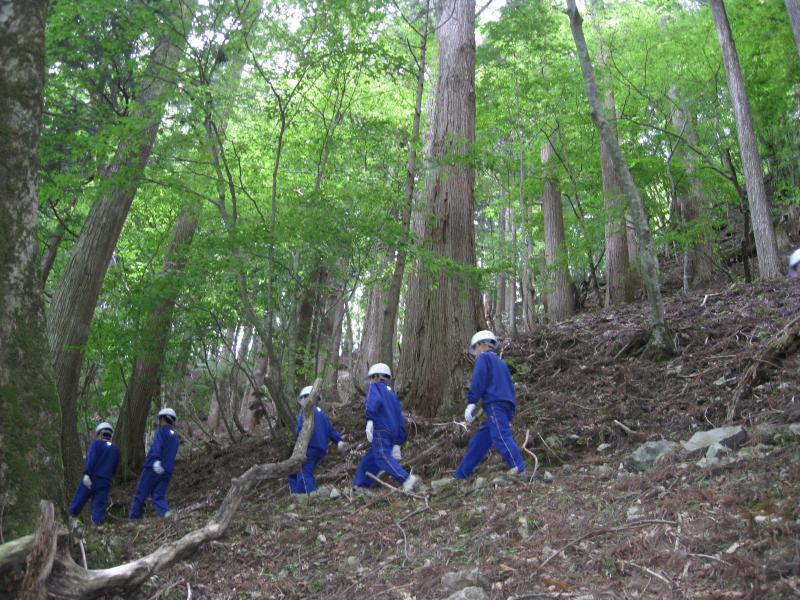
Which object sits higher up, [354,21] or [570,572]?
[354,21]

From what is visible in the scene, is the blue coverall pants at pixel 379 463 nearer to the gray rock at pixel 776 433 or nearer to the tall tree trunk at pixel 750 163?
the gray rock at pixel 776 433

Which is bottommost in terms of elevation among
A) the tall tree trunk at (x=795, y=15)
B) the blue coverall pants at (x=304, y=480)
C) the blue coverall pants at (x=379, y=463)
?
the blue coverall pants at (x=304, y=480)

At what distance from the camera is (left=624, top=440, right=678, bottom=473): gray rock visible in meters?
5.61

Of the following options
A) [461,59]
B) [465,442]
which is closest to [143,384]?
[465,442]

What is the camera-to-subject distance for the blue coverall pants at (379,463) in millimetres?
7223

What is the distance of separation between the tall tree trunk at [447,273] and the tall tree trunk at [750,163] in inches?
185

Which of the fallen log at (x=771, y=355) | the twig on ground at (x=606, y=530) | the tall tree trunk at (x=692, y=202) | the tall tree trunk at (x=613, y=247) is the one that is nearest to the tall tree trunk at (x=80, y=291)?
the twig on ground at (x=606, y=530)

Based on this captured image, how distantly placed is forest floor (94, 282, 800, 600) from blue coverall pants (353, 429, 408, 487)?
292mm

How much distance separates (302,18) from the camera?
28.0 ft

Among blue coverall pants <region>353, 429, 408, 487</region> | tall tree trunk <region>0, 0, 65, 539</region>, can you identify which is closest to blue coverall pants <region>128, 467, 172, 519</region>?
blue coverall pants <region>353, 429, 408, 487</region>

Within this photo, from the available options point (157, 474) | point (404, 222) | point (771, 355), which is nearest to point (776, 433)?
point (771, 355)

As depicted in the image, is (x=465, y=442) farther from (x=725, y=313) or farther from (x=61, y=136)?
(x=61, y=136)

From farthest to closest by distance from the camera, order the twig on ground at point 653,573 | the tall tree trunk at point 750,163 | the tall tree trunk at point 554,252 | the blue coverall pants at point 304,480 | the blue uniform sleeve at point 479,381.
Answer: the tall tree trunk at point 554,252, the tall tree trunk at point 750,163, the blue coverall pants at point 304,480, the blue uniform sleeve at point 479,381, the twig on ground at point 653,573

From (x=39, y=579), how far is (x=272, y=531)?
9.18 ft
